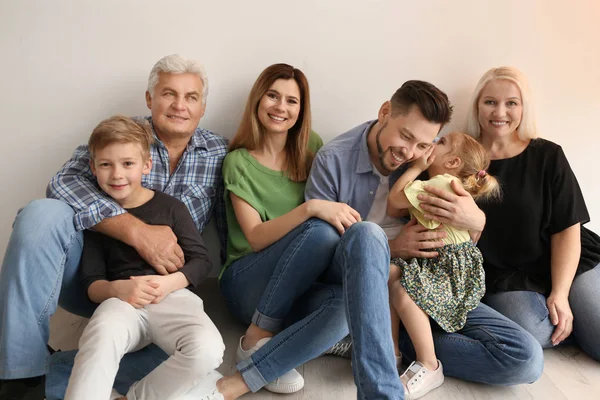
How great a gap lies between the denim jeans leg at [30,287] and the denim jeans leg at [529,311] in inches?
60.2

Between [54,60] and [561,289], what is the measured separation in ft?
7.25

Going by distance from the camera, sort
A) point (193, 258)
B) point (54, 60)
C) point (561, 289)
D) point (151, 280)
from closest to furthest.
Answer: point (151, 280)
point (193, 258)
point (561, 289)
point (54, 60)

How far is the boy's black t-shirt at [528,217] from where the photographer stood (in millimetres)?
1910

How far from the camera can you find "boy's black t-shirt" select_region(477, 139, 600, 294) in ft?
6.27

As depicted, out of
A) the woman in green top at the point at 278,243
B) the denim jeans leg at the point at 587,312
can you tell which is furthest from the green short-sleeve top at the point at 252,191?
the denim jeans leg at the point at 587,312

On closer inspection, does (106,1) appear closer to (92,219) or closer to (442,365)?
(92,219)

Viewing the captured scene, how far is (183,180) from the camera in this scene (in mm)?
1955

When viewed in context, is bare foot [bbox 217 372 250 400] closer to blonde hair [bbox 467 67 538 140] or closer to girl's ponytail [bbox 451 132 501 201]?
girl's ponytail [bbox 451 132 501 201]

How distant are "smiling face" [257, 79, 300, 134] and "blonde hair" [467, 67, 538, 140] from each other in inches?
28.5

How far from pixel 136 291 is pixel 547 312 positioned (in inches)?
56.4

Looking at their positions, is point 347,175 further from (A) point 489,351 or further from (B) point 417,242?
(A) point 489,351

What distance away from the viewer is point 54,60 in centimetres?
211

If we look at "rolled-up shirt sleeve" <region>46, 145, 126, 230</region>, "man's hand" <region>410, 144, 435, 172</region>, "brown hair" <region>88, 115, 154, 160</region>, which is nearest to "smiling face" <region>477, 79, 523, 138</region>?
"man's hand" <region>410, 144, 435, 172</region>

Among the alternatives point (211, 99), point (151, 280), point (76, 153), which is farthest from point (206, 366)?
point (211, 99)
